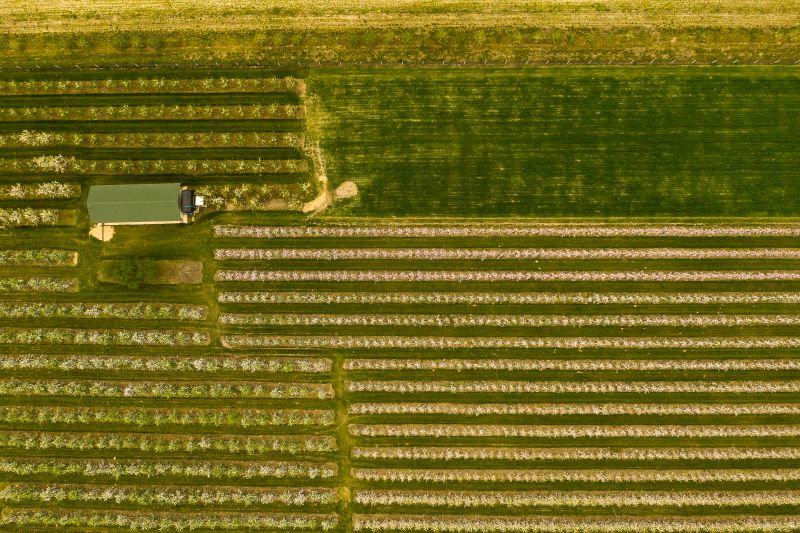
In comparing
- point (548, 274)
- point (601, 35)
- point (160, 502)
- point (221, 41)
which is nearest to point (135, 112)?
point (221, 41)

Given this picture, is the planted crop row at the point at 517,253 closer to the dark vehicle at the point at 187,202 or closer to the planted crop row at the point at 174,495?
the dark vehicle at the point at 187,202

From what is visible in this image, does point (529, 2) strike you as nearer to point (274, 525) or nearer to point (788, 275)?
point (788, 275)

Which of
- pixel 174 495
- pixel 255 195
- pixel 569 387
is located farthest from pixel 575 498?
pixel 255 195

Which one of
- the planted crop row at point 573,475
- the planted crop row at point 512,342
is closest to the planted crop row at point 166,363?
the planted crop row at point 512,342

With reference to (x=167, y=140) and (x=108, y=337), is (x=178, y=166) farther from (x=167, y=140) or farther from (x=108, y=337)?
(x=108, y=337)

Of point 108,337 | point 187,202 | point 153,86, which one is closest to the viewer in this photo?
point 187,202

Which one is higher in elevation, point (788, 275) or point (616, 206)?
point (616, 206)
